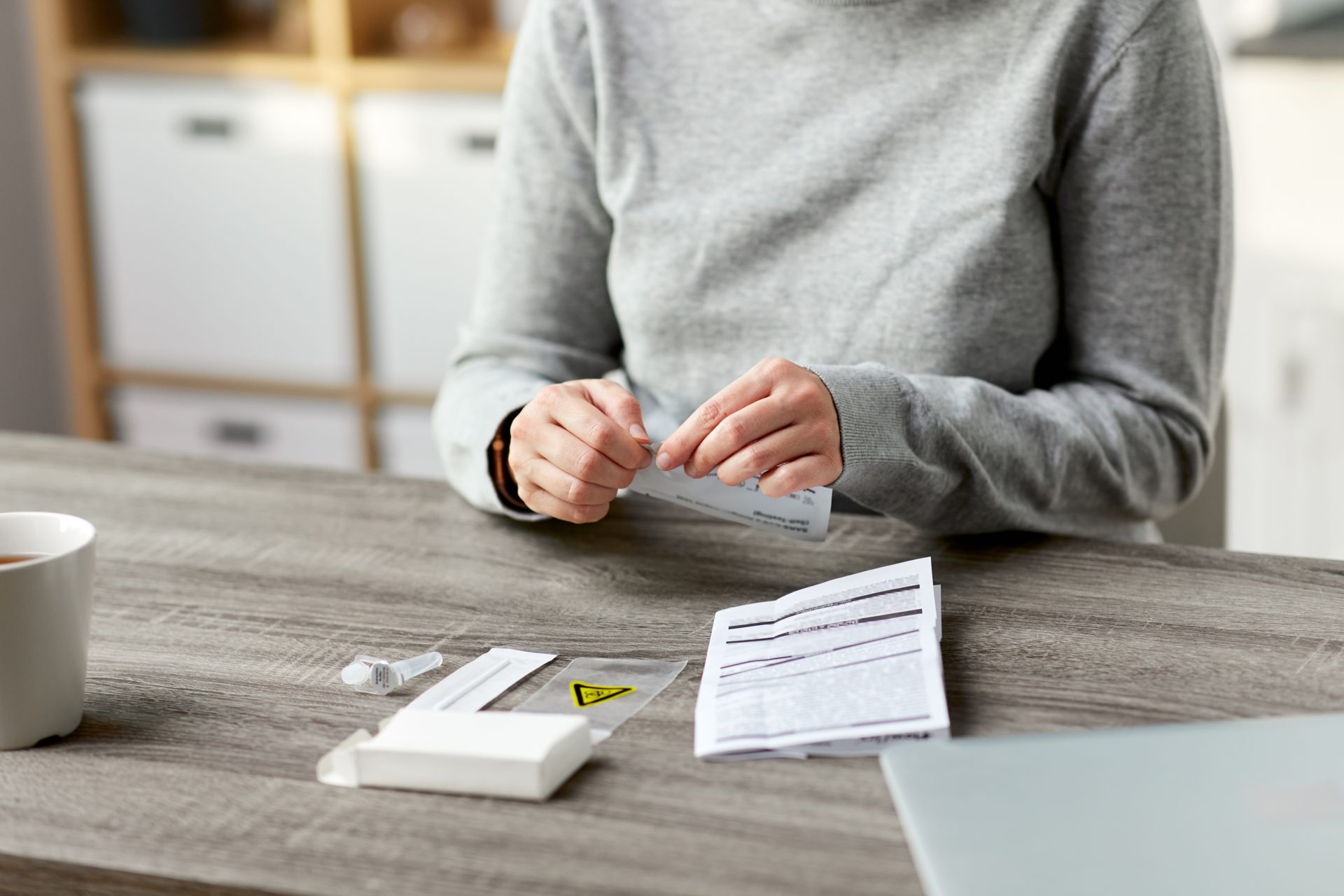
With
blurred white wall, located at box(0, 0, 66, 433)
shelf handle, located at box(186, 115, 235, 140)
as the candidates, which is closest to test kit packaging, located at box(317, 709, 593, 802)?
shelf handle, located at box(186, 115, 235, 140)

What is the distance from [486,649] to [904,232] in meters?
0.49

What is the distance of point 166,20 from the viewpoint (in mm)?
2414

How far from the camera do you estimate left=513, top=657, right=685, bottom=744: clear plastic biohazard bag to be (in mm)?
646

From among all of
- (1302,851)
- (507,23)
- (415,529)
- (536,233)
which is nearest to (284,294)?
(507,23)

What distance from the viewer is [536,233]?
3.70 ft

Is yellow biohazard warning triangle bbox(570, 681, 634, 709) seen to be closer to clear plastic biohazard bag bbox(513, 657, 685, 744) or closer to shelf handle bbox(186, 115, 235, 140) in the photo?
clear plastic biohazard bag bbox(513, 657, 685, 744)

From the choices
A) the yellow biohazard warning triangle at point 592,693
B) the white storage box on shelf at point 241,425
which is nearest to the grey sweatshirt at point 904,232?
the yellow biohazard warning triangle at point 592,693

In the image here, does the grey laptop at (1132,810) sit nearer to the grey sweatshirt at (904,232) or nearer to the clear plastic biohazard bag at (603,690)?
the clear plastic biohazard bag at (603,690)

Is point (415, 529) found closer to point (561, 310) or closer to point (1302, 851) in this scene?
point (561, 310)

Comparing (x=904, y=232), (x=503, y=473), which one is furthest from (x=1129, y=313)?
(x=503, y=473)

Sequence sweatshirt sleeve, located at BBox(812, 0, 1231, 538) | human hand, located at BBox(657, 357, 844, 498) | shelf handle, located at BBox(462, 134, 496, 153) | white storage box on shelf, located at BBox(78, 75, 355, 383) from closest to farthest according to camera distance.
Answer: human hand, located at BBox(657, 357, 844, 498) < sweatshirt sleeve, located at BBox(812, 0, 1231, 538) < shelf handle, located at BBox(462, 134, 496, 153) < white storage box on shelf, located at BBox(78, 75, 355, 383)

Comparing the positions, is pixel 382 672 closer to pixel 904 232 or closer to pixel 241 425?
pixel 904 232

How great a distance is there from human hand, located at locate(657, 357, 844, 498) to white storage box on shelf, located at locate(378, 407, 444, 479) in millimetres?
1673

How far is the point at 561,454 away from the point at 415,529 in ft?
0.48
